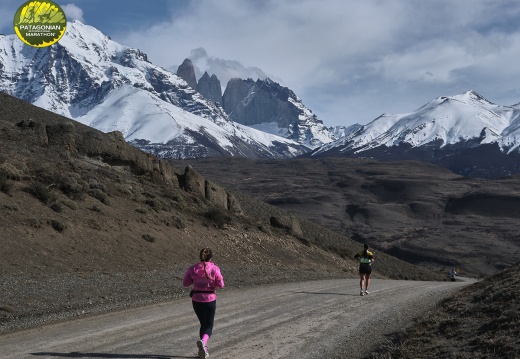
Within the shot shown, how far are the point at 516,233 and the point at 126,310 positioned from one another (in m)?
116

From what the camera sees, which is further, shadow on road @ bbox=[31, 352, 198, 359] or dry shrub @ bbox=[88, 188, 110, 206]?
dry shrub @ bbox=[88, 188, 110, 206]

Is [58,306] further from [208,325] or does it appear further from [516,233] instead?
[516,233]

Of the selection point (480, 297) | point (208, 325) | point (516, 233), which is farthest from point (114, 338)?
point (516, 233)

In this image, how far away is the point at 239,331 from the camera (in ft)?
40.3

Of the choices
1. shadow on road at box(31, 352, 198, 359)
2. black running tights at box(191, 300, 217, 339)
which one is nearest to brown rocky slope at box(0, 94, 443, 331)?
shadow on road at box(31, 352, 198, 359)

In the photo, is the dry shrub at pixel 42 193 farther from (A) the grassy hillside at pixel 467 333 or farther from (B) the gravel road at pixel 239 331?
(A) the grassy hillside at pixel 467 333

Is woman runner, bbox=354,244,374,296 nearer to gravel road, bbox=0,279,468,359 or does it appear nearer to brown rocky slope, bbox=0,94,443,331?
gravel road, bbox=0,279,468,359

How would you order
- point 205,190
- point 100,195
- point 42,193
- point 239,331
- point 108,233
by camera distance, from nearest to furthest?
1. point 239,331
2. point 42,193
3. point 108,233
4. point 100,195
5. point 205,190

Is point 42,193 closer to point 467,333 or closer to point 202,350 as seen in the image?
point 202,350

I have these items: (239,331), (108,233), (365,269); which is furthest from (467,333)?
(108,233)

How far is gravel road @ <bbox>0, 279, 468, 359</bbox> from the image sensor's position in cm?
1038

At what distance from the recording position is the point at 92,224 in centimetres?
2436

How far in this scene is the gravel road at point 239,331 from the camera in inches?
409

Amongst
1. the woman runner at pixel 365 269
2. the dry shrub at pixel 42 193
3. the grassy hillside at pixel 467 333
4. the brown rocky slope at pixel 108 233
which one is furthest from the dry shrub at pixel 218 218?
the grassy hillside at pixel 467 333
